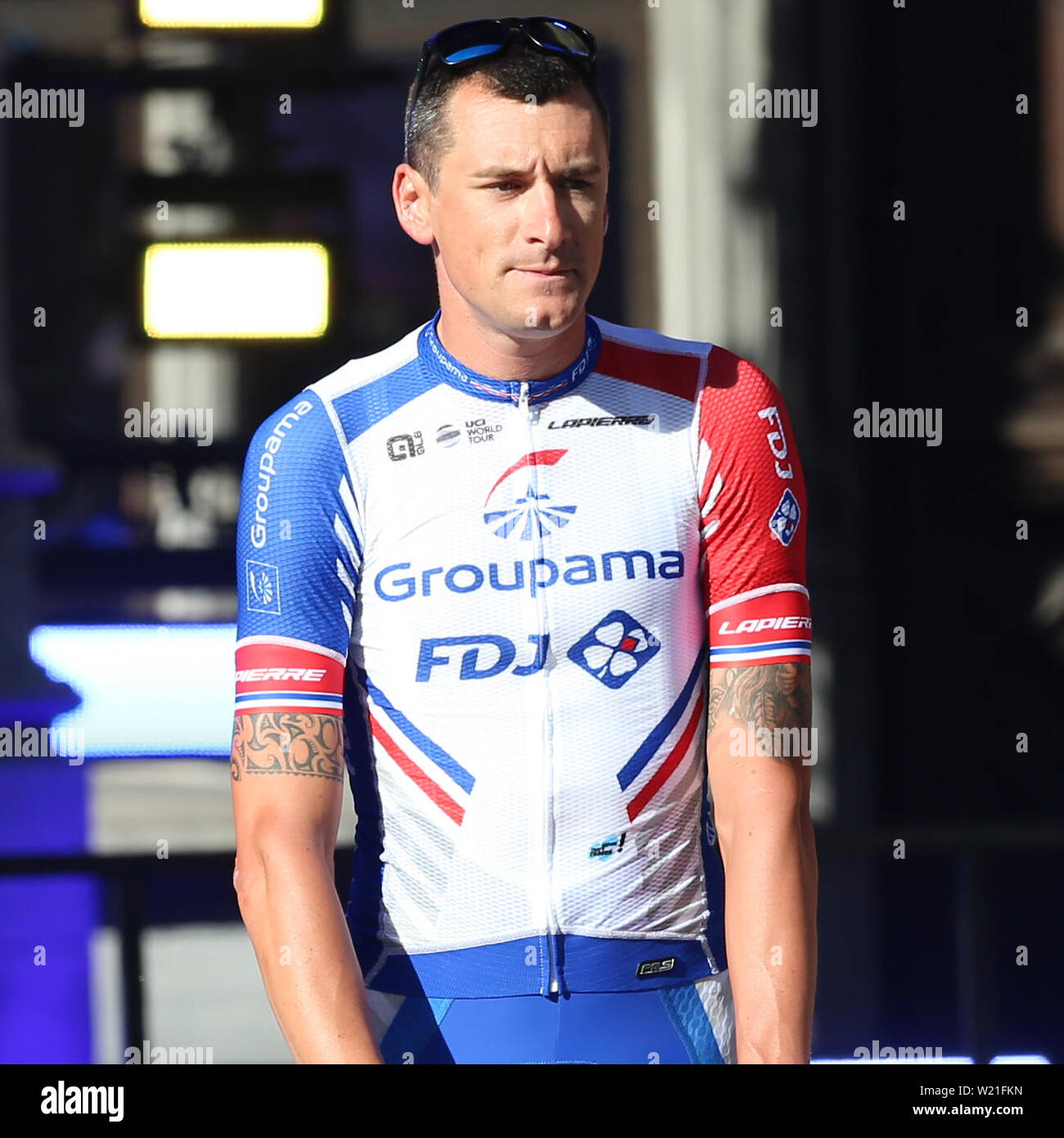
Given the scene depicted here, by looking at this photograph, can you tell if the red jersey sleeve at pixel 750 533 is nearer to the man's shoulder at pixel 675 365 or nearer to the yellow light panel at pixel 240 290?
the man's shoulder at pixel 675 365

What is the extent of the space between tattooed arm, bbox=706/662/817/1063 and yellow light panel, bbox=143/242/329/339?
226 cm

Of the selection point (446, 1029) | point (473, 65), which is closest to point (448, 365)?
point (473, 65)

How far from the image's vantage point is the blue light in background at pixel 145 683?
4105 mm

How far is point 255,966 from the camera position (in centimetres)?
443

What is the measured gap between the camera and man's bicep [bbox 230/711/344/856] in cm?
Result: 172

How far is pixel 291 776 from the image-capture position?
1729 mm

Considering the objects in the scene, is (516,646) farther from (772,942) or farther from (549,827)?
(772,942)

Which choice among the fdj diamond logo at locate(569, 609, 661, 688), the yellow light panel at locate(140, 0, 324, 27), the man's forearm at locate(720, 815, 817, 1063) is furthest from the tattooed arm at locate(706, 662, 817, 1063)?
the yellow light panel at locate(140, 0, 324, 27)

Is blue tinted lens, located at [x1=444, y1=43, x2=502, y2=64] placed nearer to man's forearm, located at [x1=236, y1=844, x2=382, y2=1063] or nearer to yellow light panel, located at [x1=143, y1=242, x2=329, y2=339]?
man's forearm, located at [x1=236, y1=844, x2=382, y2=1063]

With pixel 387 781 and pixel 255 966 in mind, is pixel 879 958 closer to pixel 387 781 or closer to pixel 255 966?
pixel 255 966

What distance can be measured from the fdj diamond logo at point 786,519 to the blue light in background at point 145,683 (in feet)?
8.32

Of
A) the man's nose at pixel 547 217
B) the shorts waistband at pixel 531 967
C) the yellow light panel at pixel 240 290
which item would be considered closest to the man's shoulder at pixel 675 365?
the man's nose at pixel 547 217

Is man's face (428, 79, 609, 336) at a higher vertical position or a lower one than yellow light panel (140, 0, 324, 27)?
lower

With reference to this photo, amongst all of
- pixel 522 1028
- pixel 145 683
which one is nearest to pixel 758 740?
pixel 522 1028
